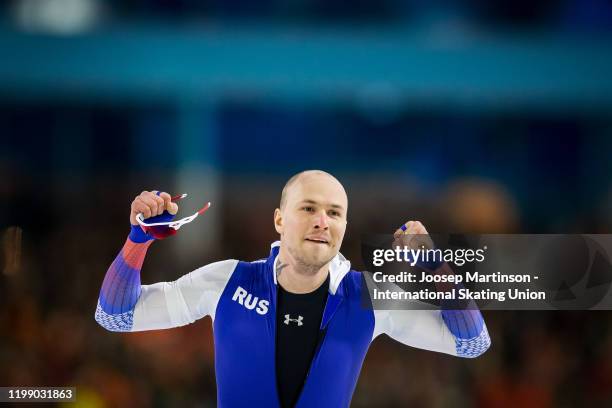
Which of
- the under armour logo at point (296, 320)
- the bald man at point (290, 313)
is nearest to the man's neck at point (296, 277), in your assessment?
the bald man at point (290, 313)

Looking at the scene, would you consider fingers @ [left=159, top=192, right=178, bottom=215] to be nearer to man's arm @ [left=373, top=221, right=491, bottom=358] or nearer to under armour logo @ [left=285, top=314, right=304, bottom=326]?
under armour logo @ [left=285, top=314, right=304, bottom=326]

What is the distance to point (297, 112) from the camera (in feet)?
28.1

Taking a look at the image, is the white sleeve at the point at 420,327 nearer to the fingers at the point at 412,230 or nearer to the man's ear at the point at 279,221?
the fingers at the point at 412,230

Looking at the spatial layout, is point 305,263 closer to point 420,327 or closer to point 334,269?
point 334,269

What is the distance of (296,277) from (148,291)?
1.90 ft

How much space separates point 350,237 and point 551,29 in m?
4.69

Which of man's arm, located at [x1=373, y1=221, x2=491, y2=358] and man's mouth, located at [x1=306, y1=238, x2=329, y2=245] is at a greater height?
man's mouth, located at [x1=306, y1=238, x2=329, y2=245]

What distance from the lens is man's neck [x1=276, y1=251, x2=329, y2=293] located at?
323 cm

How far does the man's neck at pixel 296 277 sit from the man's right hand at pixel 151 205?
18.5 inches

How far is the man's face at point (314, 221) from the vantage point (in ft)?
10.2

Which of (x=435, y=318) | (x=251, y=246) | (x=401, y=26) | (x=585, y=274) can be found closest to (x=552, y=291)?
(x=585, y=274)

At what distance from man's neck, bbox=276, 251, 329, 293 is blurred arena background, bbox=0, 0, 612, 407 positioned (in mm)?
2451

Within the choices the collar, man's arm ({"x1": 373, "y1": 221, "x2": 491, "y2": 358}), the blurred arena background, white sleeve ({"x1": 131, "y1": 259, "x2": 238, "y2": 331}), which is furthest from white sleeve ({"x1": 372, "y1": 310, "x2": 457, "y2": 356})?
the blurred arena background

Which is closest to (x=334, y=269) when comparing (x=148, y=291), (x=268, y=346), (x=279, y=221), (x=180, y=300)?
(x=279, y=221)
